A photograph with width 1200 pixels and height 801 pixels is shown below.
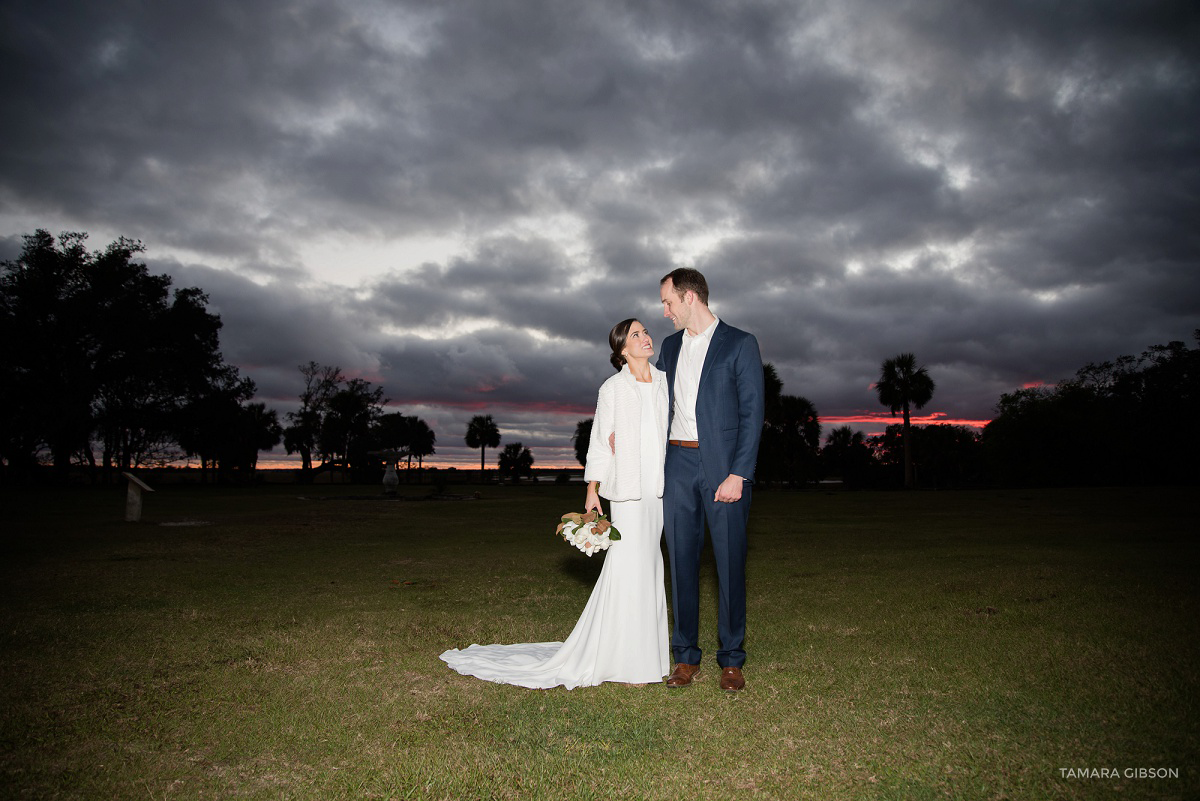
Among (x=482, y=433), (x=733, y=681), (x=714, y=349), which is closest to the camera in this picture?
(x=733, y=681)

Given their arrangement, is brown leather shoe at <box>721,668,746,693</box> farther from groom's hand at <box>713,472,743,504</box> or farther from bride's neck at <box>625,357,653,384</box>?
bride's neck at <box>625,357,653,384</box>

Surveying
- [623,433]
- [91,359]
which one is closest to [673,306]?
[623,433]

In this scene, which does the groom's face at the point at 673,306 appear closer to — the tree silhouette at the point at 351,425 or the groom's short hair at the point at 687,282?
the groom's short hair at the point at 687,282

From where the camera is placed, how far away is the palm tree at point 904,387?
58.2 meters

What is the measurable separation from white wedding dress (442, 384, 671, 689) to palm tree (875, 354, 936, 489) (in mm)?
60139

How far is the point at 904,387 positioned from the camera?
58688 mm

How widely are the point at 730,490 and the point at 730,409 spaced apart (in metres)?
0.56

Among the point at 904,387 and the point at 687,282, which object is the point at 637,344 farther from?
the point at 904,387

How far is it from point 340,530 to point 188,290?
42.3 m

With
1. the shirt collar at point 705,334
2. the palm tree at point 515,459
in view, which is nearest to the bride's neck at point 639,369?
the shirt collar at point 705,334

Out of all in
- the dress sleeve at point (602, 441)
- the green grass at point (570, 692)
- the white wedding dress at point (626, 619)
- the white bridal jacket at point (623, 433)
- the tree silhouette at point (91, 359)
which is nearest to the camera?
the green grass at point (570, 692)

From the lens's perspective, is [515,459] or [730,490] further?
[515,459]

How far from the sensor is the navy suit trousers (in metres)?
4.48

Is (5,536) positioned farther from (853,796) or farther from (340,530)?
(853,796)
